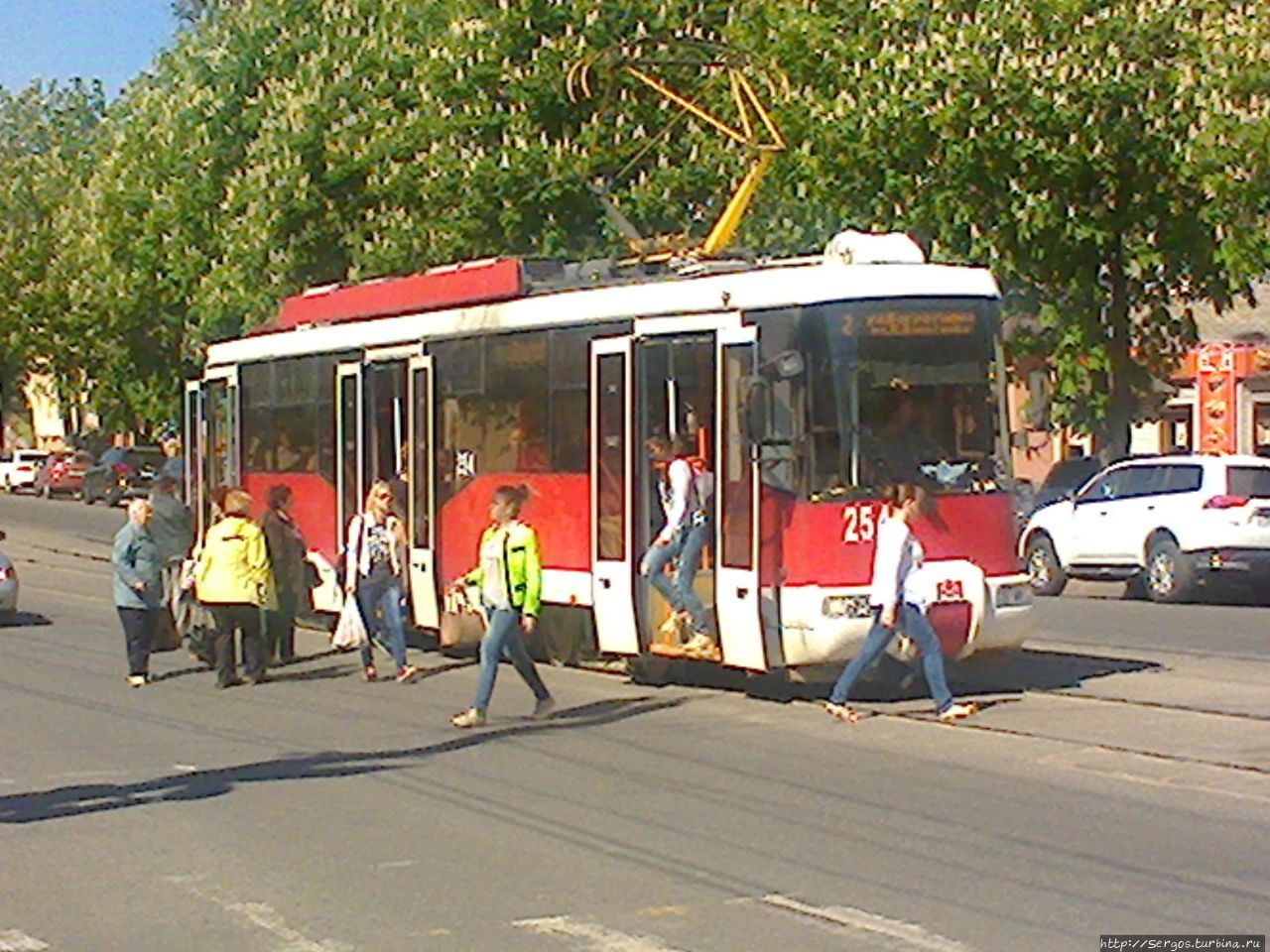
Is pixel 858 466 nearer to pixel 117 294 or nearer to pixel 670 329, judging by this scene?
pixel 670 329

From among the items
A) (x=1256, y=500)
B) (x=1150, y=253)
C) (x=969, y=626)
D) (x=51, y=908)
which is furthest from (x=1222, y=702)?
(x=1150, y=253)

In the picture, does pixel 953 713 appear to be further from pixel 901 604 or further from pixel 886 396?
pixel 886 396

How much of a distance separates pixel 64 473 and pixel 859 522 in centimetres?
5674

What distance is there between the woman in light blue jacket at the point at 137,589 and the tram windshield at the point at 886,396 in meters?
5.80

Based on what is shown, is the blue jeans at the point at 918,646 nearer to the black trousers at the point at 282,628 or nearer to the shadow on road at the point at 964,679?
the shadow on road at the point at 964,679

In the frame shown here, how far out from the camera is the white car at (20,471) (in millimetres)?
74188

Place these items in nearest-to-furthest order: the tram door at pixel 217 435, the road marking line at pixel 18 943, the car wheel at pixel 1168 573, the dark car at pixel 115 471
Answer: the road marking line at pixel 18 943 < the tram door at pixel 217 435 < the car wheel at pixel 1168 573 < the dark car at pixel 115 471

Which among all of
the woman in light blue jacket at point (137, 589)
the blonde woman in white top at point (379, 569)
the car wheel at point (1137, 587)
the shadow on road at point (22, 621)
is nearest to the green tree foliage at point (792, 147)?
the car wheel at point (1137, 587)

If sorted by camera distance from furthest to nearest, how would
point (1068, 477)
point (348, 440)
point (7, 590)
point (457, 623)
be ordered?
point (1068, 477) < point (7, 590) < point (348, 440) < point (457, 623)

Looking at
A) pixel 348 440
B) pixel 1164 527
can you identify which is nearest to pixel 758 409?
pixel 348 440

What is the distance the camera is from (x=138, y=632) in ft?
63.4

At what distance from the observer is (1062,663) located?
1947 centimetres

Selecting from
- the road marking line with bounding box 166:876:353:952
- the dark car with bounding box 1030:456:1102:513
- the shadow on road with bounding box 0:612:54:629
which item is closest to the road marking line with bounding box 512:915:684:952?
the road marking line with bounding box 166:876:353:952

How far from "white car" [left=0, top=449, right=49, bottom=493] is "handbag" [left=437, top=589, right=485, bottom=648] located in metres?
→ 55.3
